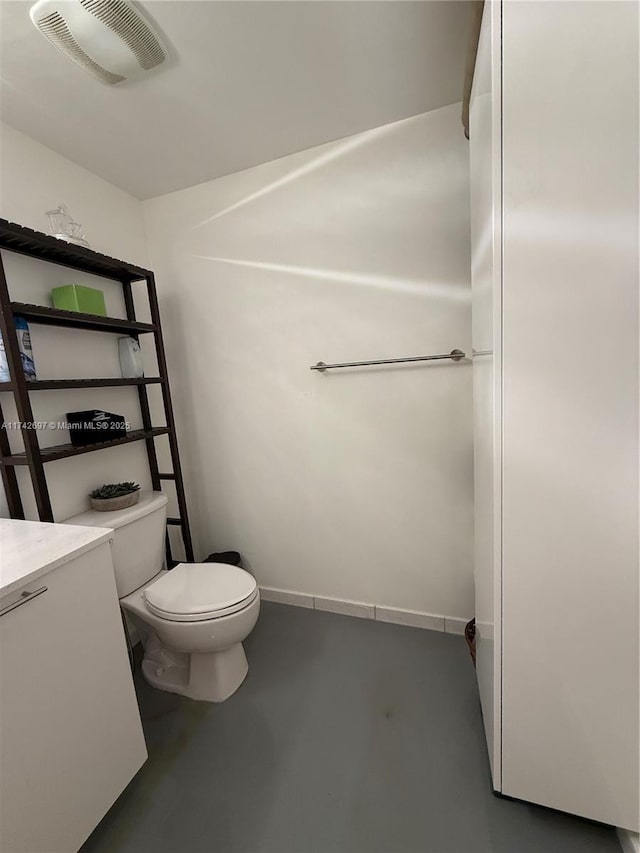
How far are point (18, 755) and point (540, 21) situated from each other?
1.88 metres

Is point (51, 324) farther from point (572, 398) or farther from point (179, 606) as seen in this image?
point (572, 398)

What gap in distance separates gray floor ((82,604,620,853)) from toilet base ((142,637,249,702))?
42mm

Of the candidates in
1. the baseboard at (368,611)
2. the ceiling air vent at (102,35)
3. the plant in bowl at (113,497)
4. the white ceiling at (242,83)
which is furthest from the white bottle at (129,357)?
the baseboard at (368,611)

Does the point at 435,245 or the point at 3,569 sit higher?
the point at 435,245

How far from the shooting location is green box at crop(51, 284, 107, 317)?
4.60ft

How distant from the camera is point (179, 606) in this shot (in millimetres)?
1295

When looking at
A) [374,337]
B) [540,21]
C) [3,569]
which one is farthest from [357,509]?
[540,21]

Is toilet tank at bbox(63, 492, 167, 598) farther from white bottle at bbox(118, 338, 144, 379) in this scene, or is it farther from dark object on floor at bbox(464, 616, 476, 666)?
dark object on floor at bbox(464, 616, 476, 666)

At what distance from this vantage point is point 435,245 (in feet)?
4.83

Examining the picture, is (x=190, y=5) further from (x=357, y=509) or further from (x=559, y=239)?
(x=357, y=509)

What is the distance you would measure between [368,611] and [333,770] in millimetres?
753

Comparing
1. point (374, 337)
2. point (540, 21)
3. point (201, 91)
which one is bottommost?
point (374, 337)

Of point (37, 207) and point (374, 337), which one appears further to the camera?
point (374, 337)

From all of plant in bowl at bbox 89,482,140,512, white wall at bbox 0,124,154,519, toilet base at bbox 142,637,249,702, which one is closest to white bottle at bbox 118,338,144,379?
white wall at bbox 0,124,154,519
